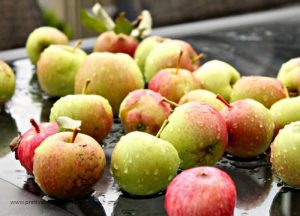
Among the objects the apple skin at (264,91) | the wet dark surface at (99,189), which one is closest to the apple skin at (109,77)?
the wet dark surface at (99,189)

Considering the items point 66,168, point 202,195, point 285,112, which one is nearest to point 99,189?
point 66,168

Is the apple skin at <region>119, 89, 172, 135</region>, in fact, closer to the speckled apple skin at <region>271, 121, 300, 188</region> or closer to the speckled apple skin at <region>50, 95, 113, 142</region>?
the speckled apple skin at <region>50, 95, 113, 142</region>

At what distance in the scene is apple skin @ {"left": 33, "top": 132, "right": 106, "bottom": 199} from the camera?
2.91 ft

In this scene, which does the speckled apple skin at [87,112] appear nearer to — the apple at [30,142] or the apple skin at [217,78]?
the apple at [30,142]

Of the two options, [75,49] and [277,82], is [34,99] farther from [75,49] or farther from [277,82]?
[277,82]

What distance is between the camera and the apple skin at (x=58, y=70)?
4.35 ft

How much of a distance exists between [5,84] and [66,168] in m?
0.44

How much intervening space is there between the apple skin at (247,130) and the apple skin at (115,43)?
1.63ft

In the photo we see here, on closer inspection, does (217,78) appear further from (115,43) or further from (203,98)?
(115,43)

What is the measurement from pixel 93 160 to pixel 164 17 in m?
1.40

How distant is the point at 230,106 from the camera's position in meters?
1.05

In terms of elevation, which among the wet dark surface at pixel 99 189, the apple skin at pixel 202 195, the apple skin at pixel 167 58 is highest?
the apple skin at pixel 202 195

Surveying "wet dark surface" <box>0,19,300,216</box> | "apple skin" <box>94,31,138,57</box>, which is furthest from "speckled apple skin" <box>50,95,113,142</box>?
"apple skin" <box>94,31,138,57</box>

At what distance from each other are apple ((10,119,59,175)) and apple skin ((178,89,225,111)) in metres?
0.23
